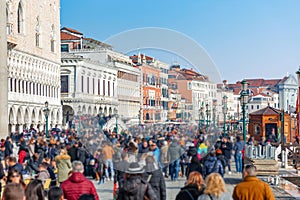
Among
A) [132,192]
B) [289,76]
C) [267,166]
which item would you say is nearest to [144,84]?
[132,192]

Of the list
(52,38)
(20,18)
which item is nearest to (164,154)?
(20,18)

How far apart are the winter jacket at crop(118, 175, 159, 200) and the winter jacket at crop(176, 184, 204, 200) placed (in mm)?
388

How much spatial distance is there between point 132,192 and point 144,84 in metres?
4.60

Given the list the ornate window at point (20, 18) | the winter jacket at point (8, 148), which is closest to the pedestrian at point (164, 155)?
the winter jacket at point (8, 148)

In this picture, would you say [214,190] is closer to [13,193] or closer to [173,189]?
[13,193]

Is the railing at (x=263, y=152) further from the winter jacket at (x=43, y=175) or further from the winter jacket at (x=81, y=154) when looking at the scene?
the winter jacket at (x=43, y=175)

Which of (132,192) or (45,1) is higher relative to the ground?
(45,1)

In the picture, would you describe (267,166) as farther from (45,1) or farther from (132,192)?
(45,1)

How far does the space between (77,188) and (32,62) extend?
134ft

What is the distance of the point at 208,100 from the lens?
35.8ft

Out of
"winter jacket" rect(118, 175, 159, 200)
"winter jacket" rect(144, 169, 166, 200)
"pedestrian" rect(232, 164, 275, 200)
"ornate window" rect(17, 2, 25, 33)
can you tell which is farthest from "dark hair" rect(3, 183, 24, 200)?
"ornate window" rect(17, 2, 25, 33)

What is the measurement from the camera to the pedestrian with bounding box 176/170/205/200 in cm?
731

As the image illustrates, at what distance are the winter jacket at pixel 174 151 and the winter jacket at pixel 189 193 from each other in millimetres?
2232

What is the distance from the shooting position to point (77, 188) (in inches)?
318
